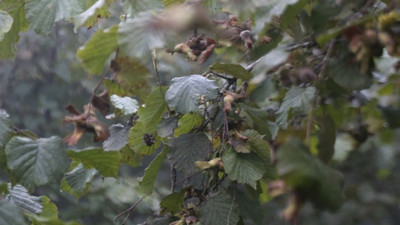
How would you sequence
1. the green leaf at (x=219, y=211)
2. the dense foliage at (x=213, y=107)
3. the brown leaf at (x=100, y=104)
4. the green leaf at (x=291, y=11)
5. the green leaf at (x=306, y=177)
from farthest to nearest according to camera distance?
1. the brown leaf at (x=100, y=104)
2. the green leaf at (x=219, y=211)
3. the green leaf at (x=291, y=11)
4. the dense foliage at (x=213, y=107)
5. the green leaf at (x=306, y=177)

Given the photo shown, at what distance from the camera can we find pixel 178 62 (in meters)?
3.27

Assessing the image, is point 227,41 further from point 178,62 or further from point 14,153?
point 178,62

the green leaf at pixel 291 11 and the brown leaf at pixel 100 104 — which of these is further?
the brown leaf at pixel 100 104

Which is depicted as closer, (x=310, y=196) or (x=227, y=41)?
(x=310, y=196)

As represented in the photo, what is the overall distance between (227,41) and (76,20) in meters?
0.38

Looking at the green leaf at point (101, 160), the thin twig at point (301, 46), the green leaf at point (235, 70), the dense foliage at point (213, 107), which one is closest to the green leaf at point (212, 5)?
the dense foliage at point (213, 107)

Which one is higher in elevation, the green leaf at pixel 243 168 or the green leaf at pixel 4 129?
the green leaf at pixel 4 129

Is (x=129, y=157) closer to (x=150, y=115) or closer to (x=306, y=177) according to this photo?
(x=150, y=115)

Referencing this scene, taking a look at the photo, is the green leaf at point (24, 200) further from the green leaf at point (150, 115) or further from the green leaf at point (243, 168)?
the green leaf at point (243, 168)

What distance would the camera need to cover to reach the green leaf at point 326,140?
2.87 feet

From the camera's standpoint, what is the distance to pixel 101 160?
1.09 metres

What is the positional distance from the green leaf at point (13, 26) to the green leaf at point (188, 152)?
395mm

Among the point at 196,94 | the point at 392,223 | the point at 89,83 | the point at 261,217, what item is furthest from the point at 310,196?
the point at 392,223

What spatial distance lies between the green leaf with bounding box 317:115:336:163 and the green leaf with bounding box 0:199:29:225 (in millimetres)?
467
